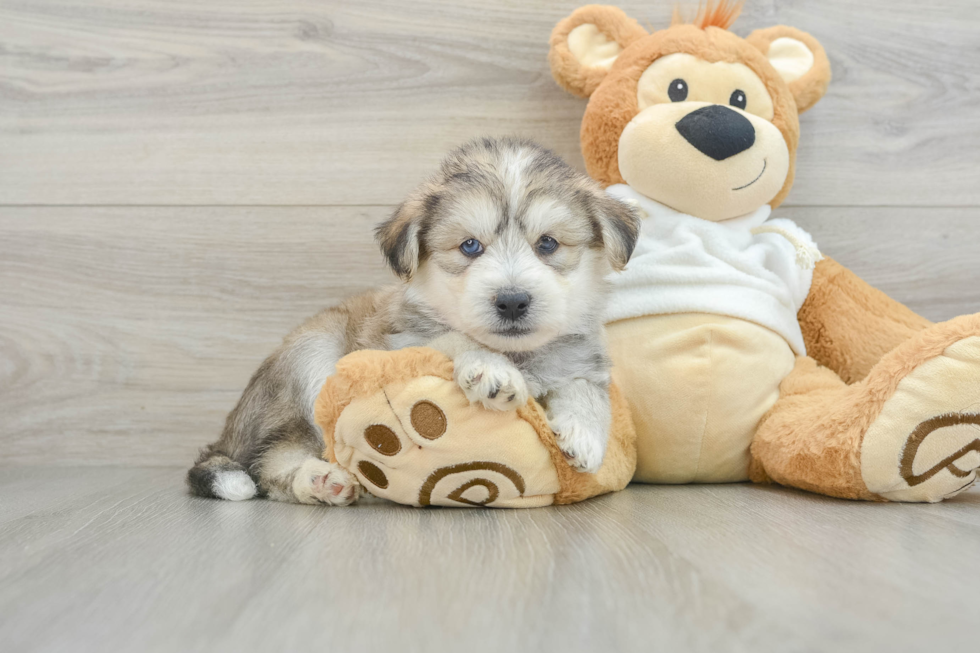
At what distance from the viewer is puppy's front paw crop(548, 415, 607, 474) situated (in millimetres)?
1604

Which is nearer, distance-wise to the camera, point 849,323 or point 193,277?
point 849,323

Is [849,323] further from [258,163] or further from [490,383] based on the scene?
[258,163]

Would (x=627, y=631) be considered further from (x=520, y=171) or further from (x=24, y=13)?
(x=24, y=13)

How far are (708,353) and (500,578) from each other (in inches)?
42.0

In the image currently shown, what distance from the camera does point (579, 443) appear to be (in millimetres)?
1603

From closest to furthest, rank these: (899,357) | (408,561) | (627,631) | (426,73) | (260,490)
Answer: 1. (627,631)
2. (408,561)
3. (899,357)
4. (260,490)
5. (426,73)

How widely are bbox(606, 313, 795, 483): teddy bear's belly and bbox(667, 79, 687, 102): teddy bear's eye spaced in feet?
2.14

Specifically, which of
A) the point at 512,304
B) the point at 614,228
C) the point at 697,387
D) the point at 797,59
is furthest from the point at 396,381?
the point at 797,59

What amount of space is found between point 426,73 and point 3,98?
1549mm

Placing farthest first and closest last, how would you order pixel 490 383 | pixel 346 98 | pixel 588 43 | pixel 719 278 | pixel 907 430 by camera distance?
1. pixel 346 98
2. pixel 588 43
3. pixel 719 278
4. pixel 907 430
5. pixel 490 383

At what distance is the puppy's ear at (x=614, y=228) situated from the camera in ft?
5.98

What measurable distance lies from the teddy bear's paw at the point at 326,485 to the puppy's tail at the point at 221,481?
0.60 feet

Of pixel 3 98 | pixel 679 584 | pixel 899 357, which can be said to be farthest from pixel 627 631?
pixel 3 98

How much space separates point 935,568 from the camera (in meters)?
1.19
